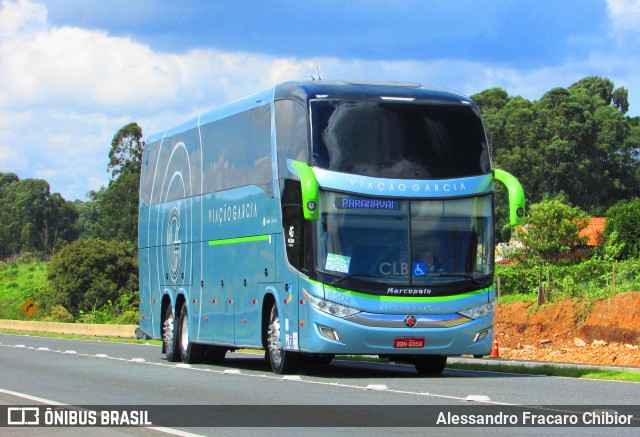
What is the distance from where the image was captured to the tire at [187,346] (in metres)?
26.7

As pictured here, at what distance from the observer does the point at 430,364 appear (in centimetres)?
2175

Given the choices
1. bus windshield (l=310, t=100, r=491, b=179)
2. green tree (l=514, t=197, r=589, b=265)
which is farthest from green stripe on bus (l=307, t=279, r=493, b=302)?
green tree (l=514, t=197, r=589, b=265)

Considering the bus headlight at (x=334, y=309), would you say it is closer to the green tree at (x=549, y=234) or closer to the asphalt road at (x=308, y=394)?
the asphalt road at (x=308, y=394)

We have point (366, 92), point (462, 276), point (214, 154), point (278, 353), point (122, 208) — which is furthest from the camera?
point (122, 208)

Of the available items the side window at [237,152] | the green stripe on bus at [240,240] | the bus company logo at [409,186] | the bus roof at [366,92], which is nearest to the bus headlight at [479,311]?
the bus company logo at [409,186]

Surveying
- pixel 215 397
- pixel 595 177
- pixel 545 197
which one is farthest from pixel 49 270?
pixel 215 397

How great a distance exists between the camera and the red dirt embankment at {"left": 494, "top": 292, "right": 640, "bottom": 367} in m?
36.3

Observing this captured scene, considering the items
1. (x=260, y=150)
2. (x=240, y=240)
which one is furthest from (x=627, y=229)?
(x=260, y=150)

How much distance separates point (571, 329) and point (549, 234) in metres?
37.7

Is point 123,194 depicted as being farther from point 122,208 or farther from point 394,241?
point 394,241

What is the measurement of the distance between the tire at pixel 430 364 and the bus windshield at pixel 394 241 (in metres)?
2.19

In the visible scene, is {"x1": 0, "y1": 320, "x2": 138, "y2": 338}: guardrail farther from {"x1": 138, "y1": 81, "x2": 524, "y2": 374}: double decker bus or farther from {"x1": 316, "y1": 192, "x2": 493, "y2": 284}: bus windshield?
{"x1": 316, "y1": 192, "x2": 493, "y2": 284}: bus windshield

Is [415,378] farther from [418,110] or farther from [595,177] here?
[595,177]

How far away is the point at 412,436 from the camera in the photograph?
11570 mm
